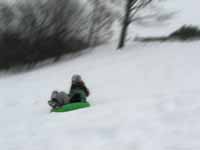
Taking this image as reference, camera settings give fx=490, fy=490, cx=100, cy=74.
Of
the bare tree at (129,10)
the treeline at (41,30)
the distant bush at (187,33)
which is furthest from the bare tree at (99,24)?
the distant bush at (187,33)

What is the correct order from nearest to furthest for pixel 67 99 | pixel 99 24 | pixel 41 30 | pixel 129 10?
pixel 67 99
pixel 129 10
pixel 41 30
pixel 99 24

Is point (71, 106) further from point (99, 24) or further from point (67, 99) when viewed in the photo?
point (99, 24)

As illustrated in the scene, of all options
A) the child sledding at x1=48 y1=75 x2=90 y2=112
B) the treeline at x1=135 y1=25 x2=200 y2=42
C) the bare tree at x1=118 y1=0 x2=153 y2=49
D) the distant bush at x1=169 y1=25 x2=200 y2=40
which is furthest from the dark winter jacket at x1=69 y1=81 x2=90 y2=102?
the bare tree at x1=118 y1=0 x2=153 y2=49

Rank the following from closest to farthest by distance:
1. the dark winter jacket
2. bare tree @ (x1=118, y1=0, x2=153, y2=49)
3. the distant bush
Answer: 1. the dark winter jacket
2. the distant bush
3. bare tree @ (x1=118, y1=0, x2=153, y2=49)

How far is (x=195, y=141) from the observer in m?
6.37

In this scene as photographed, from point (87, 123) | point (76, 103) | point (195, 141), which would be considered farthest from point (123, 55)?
point (195, 141)

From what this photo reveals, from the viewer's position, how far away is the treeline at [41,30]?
31.8m

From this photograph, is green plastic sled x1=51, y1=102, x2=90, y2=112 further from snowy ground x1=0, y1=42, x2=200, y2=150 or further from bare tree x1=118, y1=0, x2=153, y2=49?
bare tree x1=118, y1=0, x2=153, y2=49

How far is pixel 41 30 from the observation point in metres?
33.8

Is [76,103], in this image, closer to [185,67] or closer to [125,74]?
[185,67]

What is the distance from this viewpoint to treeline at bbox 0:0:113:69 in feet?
104

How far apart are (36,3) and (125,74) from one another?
18917mm

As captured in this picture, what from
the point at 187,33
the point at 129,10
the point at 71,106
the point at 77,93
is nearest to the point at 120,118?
the point at 71,106

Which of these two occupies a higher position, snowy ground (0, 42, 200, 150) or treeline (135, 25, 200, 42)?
treeline (135, 25, 200, 42)
